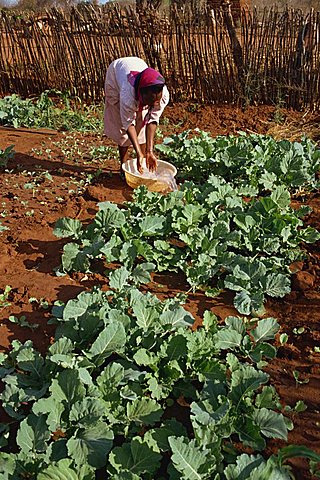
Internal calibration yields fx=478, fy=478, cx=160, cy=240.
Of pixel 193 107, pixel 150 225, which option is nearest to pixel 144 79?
pixel 150 225

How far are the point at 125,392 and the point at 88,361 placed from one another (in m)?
0.25

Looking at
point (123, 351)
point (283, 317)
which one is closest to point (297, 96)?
point (283, 317)

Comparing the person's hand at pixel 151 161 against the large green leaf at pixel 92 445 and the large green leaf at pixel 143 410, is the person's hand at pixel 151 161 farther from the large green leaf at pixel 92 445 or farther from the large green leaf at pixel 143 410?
the large green leaf at pixel 92 445

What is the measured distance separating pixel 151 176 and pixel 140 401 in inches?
117

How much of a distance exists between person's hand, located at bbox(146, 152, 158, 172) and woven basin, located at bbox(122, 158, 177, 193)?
0.08 meters

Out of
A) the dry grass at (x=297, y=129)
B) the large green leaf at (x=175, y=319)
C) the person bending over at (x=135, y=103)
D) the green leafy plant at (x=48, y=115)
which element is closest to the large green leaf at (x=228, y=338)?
the large green leaf at (x=175, y=319)

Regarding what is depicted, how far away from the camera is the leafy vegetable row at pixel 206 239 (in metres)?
3.06

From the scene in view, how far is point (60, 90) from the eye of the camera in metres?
8.91

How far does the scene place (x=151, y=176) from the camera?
4793mm

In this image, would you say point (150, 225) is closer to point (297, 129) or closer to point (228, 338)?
point (228, 338)

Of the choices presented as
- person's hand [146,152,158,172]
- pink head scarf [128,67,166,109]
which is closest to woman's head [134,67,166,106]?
pink head scarf [128,67,166,109]

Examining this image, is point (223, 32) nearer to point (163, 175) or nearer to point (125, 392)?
point (163, 175)

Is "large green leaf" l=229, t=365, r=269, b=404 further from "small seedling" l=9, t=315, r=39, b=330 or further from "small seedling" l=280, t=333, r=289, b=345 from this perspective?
"small seedling" l=9, t=315, r=39, b=330

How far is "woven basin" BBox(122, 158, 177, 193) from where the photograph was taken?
14.8 feet
